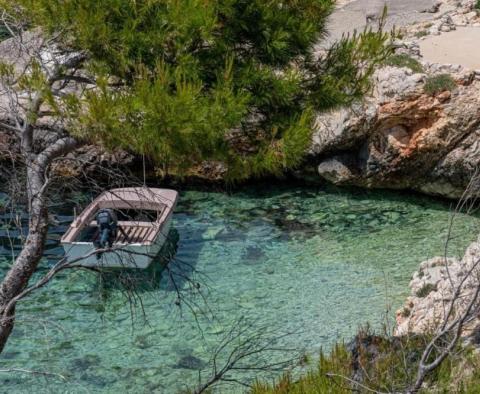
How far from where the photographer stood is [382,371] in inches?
311

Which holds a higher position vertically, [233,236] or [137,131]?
[137,131]

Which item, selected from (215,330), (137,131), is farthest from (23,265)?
(215,330)

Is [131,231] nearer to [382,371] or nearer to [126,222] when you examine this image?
[126,222]

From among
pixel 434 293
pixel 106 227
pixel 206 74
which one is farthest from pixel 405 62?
pixel 206 74

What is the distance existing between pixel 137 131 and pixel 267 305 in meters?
5.68

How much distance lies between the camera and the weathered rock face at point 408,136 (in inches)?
620

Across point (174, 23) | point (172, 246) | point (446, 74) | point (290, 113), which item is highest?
point (174, 23)

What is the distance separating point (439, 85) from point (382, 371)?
902 centimetres

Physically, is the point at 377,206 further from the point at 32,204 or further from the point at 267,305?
the point at 32,204

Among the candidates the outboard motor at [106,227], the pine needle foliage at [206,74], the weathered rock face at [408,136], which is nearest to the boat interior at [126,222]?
the outboard motor at [106,227]

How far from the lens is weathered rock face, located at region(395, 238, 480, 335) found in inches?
374

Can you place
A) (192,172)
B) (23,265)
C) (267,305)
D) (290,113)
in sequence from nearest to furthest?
(23,265)
(290,113)
(267,305)
(192,172)

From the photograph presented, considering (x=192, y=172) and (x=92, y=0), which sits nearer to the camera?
(x=92, y=0)

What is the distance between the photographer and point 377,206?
16.2 metres
